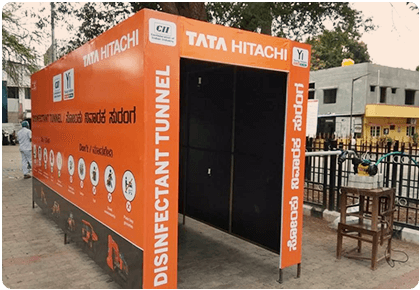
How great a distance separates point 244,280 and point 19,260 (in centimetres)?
306

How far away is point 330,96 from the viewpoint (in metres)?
29.1

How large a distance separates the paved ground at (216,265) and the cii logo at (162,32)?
2.70m

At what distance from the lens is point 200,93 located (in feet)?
20.5

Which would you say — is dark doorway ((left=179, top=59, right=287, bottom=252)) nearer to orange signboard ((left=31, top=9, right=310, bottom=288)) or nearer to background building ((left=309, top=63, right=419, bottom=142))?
orange signboard ((left=31, top=9, right=310, bottom=288))

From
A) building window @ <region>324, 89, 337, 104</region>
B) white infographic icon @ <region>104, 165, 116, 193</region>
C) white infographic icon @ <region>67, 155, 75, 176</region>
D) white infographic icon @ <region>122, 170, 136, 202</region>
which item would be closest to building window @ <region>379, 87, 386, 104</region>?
building window @ <region>324, 89, 337, 104</region>

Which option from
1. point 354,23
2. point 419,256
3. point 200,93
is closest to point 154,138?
point 200,93

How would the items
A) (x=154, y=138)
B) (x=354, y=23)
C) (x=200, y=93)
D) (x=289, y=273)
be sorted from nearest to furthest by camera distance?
(x=154, y=138) < (x=289, y=273) < (x=200, y=93) < (x=354, y=23)

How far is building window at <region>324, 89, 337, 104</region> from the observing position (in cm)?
2866

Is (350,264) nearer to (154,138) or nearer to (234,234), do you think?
(234,234)

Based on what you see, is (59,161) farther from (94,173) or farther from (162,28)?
(162,28)

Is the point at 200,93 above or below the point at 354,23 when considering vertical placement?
below

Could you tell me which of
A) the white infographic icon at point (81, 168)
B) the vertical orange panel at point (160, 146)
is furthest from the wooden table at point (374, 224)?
the white infographic icon at point (81, 168)

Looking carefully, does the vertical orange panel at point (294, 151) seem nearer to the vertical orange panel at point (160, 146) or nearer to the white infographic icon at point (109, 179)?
the vertical orange panel at point (160, 146)

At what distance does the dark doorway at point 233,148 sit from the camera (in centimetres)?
470
